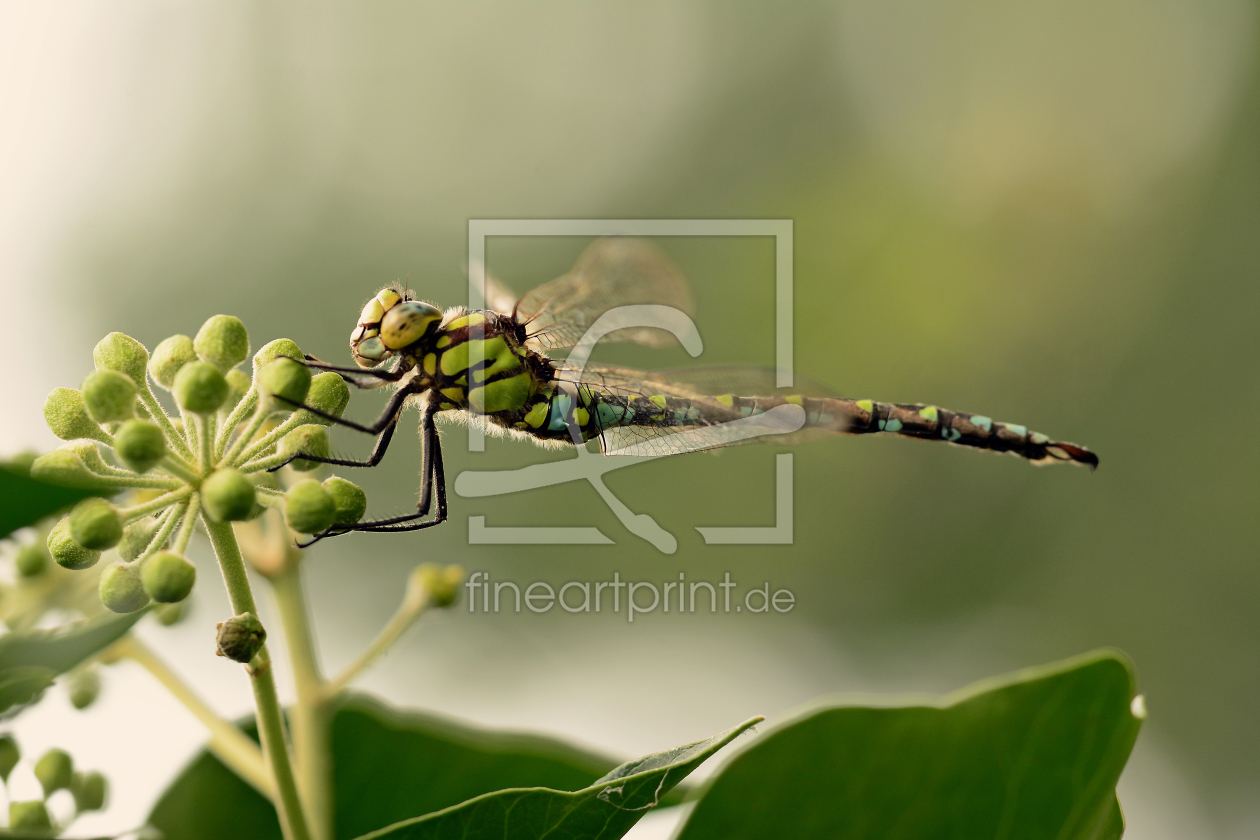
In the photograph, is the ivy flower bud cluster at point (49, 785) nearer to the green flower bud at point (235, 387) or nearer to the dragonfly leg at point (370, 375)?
the green flower bud at point (235, 387)

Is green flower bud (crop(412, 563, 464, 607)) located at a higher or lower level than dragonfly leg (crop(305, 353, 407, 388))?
lower

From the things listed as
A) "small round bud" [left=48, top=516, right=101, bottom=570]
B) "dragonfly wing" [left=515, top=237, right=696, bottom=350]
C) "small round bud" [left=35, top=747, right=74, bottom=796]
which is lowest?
"small round bud" [left=35, top=747, right=74, bottom=796]

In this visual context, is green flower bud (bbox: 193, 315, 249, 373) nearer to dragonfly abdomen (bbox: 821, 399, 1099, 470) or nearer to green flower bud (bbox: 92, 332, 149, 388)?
green flower bud (bbox: 92, 332, 149, 388)

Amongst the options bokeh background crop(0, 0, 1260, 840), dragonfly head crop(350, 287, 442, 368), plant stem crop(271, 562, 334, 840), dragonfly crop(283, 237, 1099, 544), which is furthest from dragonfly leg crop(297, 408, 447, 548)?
bokeh background crop(0, 0, 1260, 840)

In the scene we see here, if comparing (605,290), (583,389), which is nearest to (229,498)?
(583,389)

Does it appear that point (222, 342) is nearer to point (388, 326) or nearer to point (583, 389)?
point (388, 326)

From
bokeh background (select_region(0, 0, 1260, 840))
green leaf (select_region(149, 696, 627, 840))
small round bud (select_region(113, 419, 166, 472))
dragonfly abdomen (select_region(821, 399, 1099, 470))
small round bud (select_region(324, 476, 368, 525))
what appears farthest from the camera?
bokeh background (select_region(0, 0, 1260, 840))

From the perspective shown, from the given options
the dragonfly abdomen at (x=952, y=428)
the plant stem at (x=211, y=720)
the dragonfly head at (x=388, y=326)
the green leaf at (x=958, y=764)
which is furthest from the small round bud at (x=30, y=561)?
the dragonfly abdomen at (x=952, y=428)
